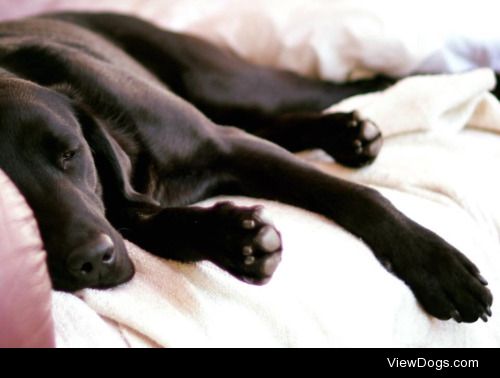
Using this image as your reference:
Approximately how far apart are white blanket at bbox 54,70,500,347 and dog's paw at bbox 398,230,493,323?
0.07ft

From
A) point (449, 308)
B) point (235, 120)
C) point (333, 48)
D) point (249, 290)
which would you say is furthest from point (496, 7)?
→ point (249, 290)

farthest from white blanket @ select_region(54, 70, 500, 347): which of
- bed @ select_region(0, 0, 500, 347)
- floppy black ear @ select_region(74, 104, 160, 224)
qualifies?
floppy black ear @ select_region(74, 104, 160, 224)

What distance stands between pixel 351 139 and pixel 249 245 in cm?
56

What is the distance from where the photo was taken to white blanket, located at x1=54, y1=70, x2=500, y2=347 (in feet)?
2.88

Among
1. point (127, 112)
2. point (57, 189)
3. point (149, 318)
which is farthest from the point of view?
point (127, 112)


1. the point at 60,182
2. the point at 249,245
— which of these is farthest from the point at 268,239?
the point at 60,182

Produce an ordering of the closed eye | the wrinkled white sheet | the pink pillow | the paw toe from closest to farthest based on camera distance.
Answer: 1. the pink pillow
2. the paw toe
3. the closed eye
4. the wrinkled white sheet

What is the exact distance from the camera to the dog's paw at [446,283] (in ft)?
3.15

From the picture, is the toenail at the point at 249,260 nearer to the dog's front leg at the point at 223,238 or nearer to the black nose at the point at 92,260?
the dog's front leg at the point at 223,238

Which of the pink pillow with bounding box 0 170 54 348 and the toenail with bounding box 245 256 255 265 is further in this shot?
the toenail with bounding box 245 256 255 265

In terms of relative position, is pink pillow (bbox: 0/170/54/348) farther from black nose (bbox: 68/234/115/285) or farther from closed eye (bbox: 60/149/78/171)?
closed eye (bbox: 60/149/78/171)

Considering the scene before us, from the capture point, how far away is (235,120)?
1.66 m
